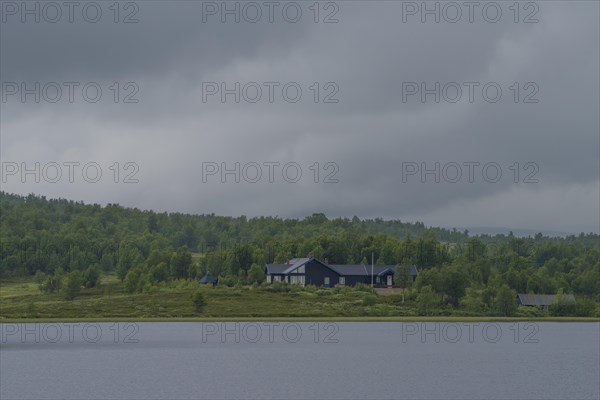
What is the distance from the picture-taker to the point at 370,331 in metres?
91.1

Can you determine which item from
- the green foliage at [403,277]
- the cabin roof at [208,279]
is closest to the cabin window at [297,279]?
the cabin roof at [208,279]

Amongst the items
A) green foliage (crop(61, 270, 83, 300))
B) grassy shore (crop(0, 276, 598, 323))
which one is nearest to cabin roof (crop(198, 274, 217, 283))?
grassy shore (crop(0, 276, 598, 323))

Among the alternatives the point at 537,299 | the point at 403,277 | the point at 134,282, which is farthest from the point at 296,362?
the point at 134,282

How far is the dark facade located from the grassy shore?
9.28 metres

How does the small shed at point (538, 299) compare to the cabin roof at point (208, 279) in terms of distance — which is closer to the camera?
the small shed at point (538, 299)

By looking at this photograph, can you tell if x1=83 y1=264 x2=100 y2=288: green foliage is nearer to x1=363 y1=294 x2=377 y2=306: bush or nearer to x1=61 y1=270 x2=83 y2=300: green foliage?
x1=61 y1=270 x2=83 y2=300: green foliage

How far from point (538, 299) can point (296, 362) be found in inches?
2549

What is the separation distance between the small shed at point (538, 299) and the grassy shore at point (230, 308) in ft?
21.8

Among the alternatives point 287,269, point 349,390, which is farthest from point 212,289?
point 349,390

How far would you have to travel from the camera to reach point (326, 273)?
132 m

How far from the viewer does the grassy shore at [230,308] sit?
335 ft

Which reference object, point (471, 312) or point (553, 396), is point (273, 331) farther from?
point (553, 396)

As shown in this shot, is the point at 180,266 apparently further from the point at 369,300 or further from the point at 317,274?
the point at 369,300

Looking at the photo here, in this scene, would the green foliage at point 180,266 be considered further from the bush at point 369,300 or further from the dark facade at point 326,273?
the bush at point 369,300
